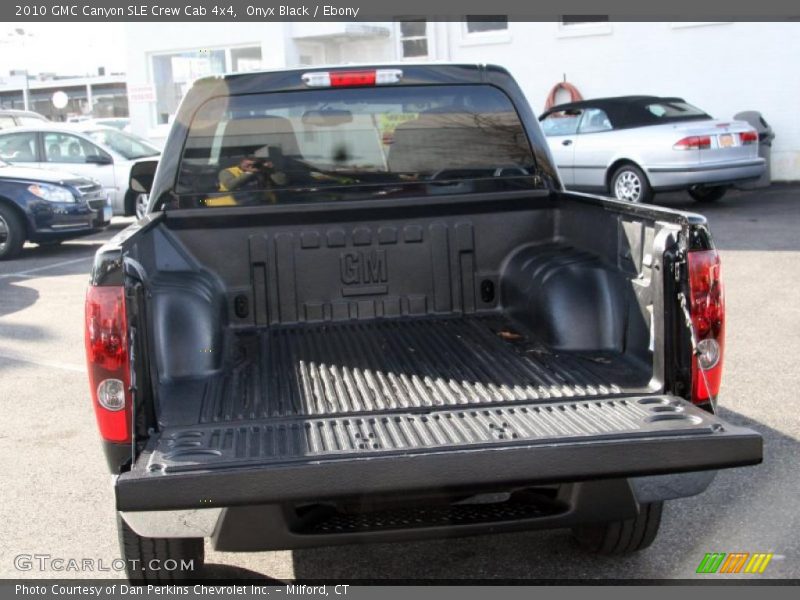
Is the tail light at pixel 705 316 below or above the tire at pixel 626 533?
above

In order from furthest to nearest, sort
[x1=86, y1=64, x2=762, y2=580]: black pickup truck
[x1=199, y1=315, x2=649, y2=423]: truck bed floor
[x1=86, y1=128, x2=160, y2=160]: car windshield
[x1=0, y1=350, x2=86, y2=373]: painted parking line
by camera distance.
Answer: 1. [x1=86, y1=128, x2=160, y2=160]: car windshield
2. [x1=0, y1=350, x2=86, y2=373]: painted parking line
3. [x1=199, y1=315, x2=649, y2=423]: truck bed floor
4. [x1=86, y1=64, x2=762, y2=580]: black pickup truck

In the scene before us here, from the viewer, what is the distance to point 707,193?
52.4 feet

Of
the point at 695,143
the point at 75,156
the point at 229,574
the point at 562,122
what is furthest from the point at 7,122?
the point at 229,574

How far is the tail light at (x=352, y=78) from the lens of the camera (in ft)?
15.5

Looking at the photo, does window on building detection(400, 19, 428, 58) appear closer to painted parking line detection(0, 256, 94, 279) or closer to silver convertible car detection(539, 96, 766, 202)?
silver convertible car detection(539, 96, 766, 202)

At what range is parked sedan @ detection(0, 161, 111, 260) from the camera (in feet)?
42.5

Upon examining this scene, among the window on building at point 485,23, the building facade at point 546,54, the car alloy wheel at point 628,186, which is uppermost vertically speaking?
the window on building at point 485,23

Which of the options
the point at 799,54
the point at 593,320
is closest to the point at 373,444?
the point at 593,320

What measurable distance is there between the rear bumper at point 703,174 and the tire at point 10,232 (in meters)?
8.41

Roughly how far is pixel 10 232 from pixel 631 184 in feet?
27.8

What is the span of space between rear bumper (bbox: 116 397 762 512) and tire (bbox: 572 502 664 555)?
74 cm

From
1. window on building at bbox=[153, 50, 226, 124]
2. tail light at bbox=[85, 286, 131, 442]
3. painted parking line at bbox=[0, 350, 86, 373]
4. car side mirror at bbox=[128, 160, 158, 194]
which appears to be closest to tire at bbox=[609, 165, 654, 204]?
painted parking line at bbox=[0, 350, 86, 373]

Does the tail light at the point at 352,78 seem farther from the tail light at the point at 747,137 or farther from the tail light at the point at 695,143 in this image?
the tail light at the point at 747,137
